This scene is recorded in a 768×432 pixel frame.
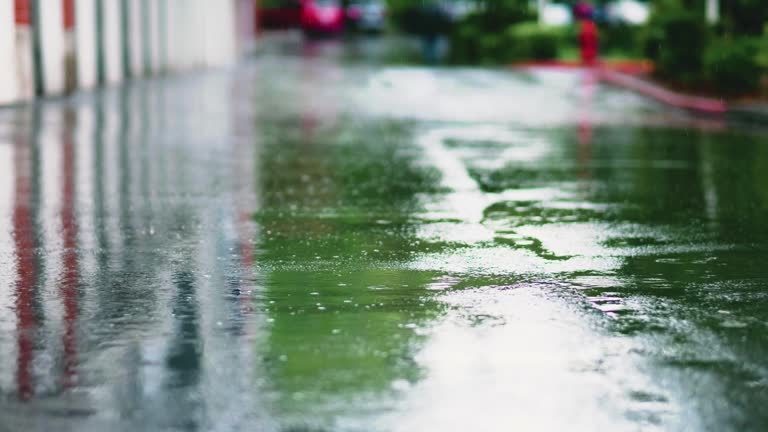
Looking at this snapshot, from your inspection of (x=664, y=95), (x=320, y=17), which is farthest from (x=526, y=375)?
(x=320, y=17)

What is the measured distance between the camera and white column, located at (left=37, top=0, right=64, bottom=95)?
2877 cm

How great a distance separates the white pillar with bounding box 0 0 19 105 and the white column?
186cm

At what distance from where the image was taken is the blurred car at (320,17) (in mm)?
76312

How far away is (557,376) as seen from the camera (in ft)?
22.5

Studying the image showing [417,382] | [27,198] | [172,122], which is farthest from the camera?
[172,122]

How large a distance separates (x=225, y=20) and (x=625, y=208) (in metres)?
38.5

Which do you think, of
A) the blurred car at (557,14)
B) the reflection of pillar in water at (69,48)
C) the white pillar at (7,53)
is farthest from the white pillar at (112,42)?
the blurred car at (557,14)

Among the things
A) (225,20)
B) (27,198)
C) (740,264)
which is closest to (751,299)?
(740,264)

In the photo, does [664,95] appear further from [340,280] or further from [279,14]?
[279,14]

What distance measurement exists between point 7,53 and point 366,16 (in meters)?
58.9

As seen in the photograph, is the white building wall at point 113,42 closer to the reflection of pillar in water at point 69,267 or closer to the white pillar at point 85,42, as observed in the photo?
the white pillar at point 85,42

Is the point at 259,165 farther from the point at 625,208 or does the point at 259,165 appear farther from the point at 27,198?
the point at 625,208

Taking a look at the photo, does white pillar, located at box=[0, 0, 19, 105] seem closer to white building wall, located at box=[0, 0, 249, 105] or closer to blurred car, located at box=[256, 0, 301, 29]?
white building wall, located at box=[0, 0, 249, 105]

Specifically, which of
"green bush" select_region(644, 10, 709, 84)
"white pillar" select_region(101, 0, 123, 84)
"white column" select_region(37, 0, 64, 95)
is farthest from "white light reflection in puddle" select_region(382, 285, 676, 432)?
"white pillar" select_region(101, 0, 123, 84)
